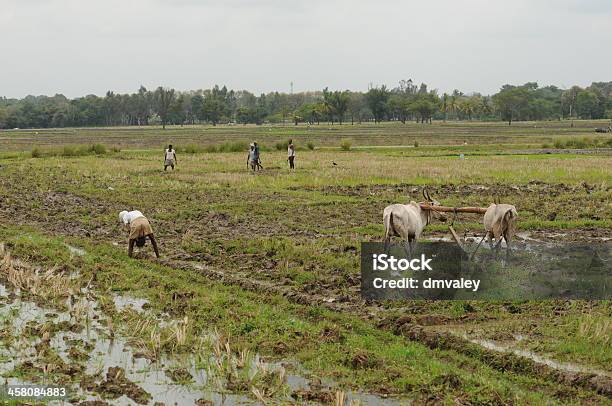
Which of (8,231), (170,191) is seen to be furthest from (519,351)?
(170,191)

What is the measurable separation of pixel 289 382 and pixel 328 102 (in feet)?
389

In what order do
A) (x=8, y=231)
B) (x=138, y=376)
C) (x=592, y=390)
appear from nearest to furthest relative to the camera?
(x=592, y=390)
(x=138, y=376)
(x=8, y=231)

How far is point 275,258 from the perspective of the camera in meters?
13.6

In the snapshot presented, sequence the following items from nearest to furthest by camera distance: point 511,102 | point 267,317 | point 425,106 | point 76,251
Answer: point 267,317 < point 76,251 < point 425,106 < point 511,102

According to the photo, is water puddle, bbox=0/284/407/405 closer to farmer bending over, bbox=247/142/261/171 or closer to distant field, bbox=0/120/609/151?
farmer bending over, bbox=247/142/261/171

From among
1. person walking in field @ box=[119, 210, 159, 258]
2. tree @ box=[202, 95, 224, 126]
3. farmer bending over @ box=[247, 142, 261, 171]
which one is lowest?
person walking in field @ box=[119, 210, 159, 258]

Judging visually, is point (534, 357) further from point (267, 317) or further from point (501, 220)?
point (501, 220)

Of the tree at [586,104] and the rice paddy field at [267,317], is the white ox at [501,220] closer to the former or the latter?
the rice paddy field at [267,317]

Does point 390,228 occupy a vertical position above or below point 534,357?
above

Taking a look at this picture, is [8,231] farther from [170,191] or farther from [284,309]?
[284,309]

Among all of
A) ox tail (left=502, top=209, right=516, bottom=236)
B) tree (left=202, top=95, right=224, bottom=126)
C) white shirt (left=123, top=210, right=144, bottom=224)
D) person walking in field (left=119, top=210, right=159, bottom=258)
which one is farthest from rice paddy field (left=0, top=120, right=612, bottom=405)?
tree (left=202, top=95, right=224, bottom=126)

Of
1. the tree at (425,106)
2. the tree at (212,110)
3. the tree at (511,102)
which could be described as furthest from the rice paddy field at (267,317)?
the tree at (212,110)

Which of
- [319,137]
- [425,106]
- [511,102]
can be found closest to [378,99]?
[425,106]

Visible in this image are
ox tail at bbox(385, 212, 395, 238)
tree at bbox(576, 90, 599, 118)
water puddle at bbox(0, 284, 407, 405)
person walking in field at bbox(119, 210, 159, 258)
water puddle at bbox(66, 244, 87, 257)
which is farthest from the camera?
tree at bbox(576, 90, 599, 118)
